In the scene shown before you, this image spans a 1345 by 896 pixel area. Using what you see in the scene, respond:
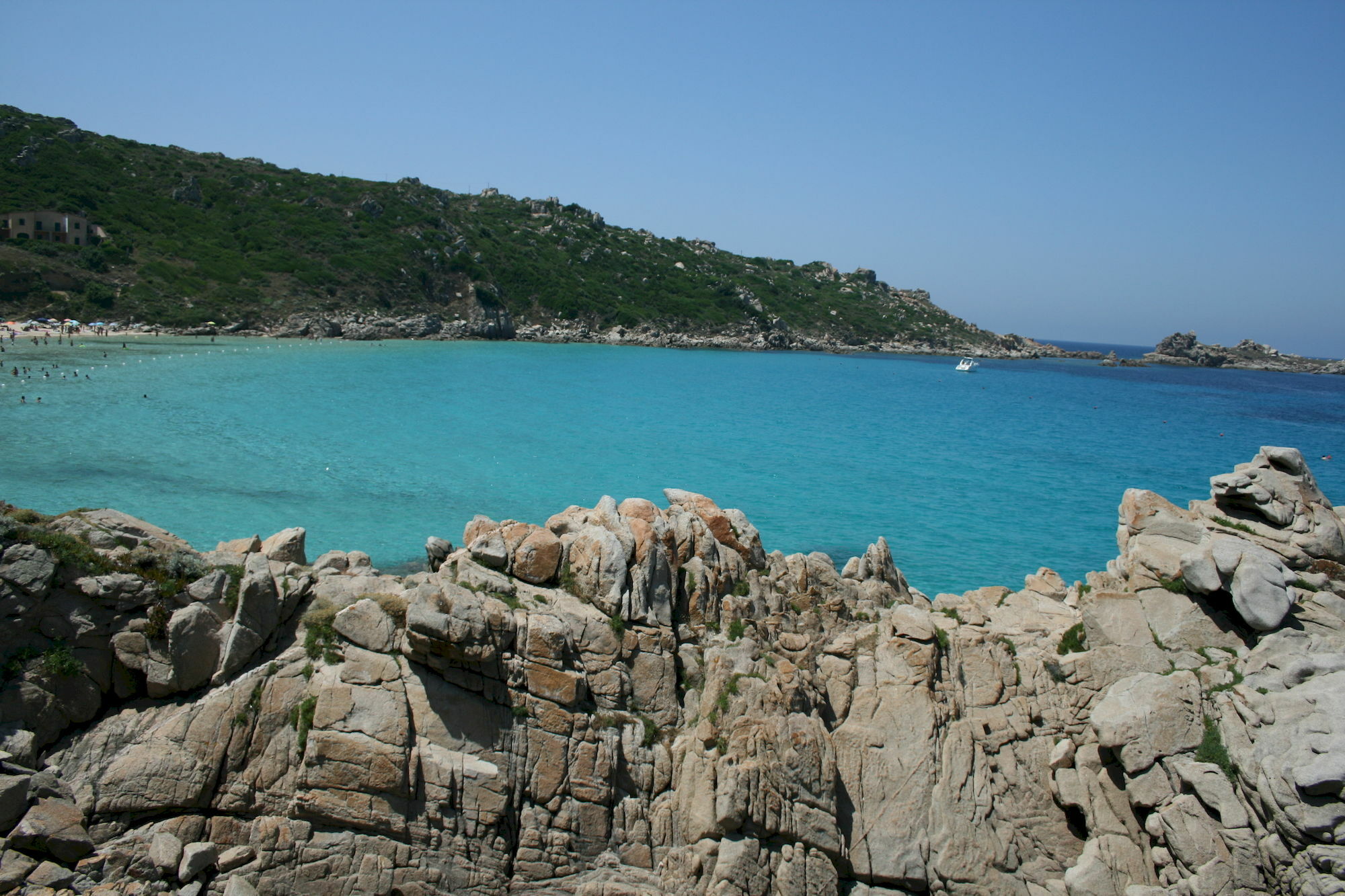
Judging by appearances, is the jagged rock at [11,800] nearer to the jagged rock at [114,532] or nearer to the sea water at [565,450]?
the jagged rock at [114,532]

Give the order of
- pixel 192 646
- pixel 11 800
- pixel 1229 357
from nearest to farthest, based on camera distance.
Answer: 1. pixel 11 800
2. pixel 192 646
3. pixel 1229 357

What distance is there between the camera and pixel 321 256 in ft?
318

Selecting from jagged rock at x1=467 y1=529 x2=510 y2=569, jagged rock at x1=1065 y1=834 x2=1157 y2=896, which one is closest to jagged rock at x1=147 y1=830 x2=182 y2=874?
jagged rock at x1=467 y1=529 x2=510 y2=569

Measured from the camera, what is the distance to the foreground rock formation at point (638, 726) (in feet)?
33.1

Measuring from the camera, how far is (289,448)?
119 feet

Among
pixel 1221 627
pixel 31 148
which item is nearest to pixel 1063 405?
pixel 1221 627

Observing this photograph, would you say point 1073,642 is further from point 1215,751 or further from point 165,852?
point 165,852

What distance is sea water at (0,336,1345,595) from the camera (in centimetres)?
2712

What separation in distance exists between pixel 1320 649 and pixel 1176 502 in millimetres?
28793

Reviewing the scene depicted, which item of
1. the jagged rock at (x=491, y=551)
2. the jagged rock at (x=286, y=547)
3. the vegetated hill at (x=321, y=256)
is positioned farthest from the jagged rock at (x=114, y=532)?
the vegetated hill at (x=321, y=256)

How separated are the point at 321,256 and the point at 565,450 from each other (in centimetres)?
7463

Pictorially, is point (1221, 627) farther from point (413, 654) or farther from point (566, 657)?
point (413, 654)

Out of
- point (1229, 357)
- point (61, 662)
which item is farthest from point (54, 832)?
point (1229, 357)

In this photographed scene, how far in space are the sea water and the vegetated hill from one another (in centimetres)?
1046
